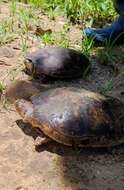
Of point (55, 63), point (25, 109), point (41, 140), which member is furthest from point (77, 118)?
point (55, 63)

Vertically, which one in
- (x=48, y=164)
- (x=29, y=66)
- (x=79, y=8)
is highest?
(x=79, y=8)

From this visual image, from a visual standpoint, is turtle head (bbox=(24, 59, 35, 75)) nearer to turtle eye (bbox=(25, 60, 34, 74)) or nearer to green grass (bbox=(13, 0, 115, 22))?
turtle eye (bbox=(25, 60, 34, 74))

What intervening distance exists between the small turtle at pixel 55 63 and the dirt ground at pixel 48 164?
505 millimetres

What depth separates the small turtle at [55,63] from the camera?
3723 mm

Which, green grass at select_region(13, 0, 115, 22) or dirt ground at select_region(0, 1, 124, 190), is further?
green grass at select_region(13, 0, 115, 22)

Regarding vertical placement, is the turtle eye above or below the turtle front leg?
above

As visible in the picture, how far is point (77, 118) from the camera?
9.46 ft

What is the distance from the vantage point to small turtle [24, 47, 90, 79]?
3.72 m

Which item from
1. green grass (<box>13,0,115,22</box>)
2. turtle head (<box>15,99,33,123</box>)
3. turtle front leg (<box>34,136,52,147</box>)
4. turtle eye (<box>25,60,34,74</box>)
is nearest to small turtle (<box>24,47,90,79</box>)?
turtle eye (<box>25,60,34,74</box>)

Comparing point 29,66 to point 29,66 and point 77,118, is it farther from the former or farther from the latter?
point 77,118

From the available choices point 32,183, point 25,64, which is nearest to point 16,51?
point 25,64

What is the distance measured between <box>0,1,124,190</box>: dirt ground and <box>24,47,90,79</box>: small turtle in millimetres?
505

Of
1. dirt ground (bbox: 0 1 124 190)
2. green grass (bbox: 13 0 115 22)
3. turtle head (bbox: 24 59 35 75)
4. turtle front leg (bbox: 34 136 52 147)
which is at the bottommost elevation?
dirt ground (bbox: 0 1 124 190)

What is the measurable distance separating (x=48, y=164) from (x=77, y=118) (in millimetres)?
349
